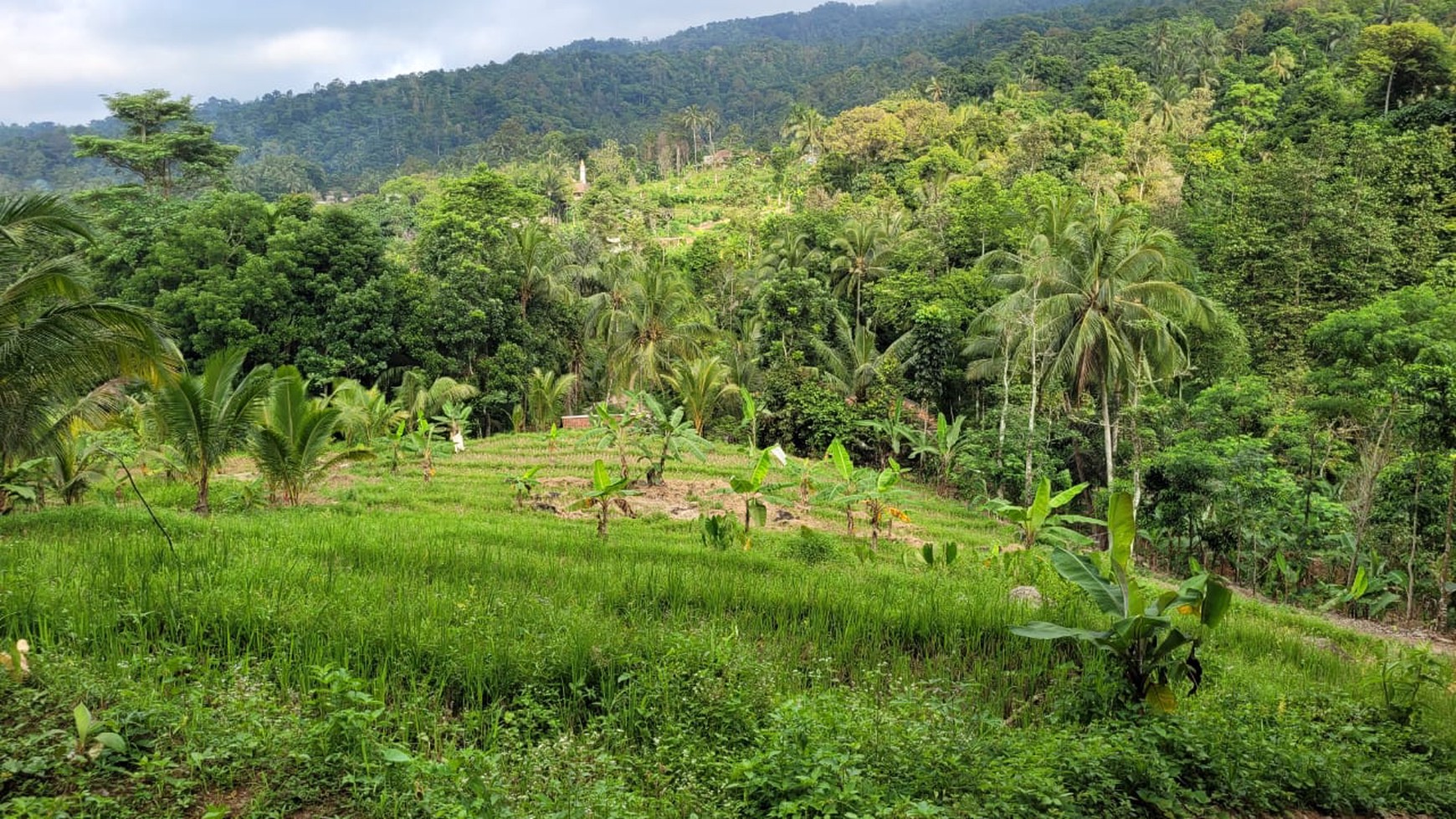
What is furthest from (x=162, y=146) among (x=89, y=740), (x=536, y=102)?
(x=536, y=102)

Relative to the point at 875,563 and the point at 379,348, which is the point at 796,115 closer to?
the point at 379,348

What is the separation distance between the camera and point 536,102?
486 feet

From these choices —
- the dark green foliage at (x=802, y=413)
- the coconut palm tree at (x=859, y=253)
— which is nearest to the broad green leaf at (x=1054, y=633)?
the dark green foliage at (x=802, y=413)

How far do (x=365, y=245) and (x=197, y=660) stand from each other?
78.1 ft

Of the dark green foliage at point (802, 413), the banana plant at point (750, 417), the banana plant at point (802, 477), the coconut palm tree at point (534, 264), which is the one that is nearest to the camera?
the banana plant at point (802, 477)

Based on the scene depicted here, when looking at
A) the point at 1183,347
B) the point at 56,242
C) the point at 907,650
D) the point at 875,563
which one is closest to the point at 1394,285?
the point at 1183,347

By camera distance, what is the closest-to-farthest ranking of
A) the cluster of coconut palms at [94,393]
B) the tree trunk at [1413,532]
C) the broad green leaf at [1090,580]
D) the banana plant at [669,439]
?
the broad green leaf at [1090,580]
the cluster of coconut palms at [94,393]
the tree trunk at [1413,532]
the banana plant at [669,439]

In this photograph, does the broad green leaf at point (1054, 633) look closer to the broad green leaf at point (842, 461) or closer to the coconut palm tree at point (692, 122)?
the broad green leaf at point (842, 461)

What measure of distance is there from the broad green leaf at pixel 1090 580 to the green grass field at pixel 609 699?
0.46 metres

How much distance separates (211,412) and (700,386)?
1510 centimetres

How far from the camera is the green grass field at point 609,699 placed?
3.52 metres

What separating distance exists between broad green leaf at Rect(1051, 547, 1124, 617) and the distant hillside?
10320 cm

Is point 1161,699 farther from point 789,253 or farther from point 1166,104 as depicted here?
point 1166,104

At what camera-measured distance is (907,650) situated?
246 inches
